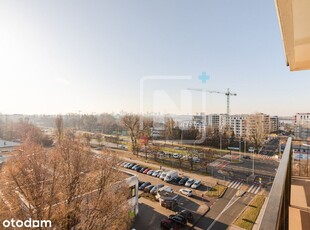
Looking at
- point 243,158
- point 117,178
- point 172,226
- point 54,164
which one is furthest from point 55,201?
point 243,158

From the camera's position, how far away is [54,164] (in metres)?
4.41

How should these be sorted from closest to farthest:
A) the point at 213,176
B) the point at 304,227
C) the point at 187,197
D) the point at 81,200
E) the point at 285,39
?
the point at 285,39 → the point at 304,227 → the point at 81,200 → the point at 187,197 → the point at 213,176

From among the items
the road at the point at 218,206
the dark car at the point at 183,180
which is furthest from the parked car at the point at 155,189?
the dark car at the point at 183,180

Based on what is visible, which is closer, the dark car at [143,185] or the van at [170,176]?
the dark car at [143,185]

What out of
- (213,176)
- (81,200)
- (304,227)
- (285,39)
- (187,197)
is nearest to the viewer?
(285,39)

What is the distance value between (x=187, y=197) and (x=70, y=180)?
5271 mm

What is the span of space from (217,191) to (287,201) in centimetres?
805

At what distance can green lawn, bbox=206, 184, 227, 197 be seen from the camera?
816 centimetres

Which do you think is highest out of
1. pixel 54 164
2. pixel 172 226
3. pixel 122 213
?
pixel 54 164

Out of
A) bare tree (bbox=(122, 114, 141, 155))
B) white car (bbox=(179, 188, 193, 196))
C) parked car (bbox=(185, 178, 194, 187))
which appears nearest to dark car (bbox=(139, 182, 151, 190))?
white car (bbox=(179, 188, 193, 196))

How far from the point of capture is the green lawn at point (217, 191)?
321 inches

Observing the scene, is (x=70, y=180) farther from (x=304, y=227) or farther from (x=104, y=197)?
(x=304, y=227)

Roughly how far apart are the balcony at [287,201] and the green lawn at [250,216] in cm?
403

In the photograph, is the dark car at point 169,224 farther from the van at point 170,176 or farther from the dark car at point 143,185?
the van at point 170,176
